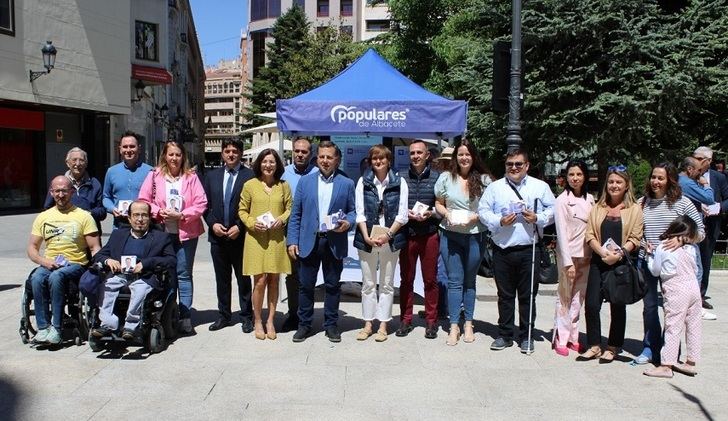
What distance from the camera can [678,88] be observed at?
12156mm

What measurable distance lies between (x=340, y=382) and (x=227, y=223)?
216 centimetres

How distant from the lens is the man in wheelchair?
5.43 meters

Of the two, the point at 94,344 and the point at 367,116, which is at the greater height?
the point at 367,116

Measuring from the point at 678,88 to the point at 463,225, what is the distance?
8.35 m

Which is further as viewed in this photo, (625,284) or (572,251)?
(572,251)

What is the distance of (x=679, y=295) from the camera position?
17.1 ft

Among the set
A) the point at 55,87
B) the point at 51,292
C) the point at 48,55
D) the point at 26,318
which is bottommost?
the point at 26,318

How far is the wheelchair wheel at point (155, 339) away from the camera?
5.59 meters

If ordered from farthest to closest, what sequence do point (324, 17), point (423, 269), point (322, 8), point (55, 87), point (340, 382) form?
1. point (322, 8)
2. point (324, 17)
3. point (55, 87)
4. point (423, 269)
5. point (340, 382)

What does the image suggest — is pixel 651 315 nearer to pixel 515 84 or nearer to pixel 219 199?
pixel 515 84

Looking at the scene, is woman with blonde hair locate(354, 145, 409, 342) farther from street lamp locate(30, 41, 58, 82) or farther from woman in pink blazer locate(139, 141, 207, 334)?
street lamp locate(30, 41, 58, 82)

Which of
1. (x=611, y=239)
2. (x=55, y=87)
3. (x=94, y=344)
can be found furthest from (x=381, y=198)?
(x=55, y=87)

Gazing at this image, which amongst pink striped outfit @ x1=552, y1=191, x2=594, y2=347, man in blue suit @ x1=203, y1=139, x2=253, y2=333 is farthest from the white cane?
man in blue suit @ x1=203, y1=139, x2=253, y2=333

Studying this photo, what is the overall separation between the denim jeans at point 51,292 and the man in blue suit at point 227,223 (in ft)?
4.43
